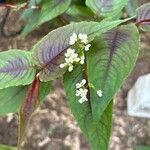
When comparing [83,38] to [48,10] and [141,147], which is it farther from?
[141,147]

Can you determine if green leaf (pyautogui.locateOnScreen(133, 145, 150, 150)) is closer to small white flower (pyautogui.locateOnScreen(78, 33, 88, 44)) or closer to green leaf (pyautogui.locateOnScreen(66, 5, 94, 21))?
green leaf (pyautogui.locateOnScreen(66, 5, 94, 21))

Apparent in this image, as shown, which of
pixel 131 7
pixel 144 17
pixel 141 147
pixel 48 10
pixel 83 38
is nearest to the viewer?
pixel 83 38

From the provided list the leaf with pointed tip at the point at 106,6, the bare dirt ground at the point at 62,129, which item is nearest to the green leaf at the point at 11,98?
the leaf with pointed tip at the point at 106,6

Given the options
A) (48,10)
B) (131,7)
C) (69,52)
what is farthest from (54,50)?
(131,7)

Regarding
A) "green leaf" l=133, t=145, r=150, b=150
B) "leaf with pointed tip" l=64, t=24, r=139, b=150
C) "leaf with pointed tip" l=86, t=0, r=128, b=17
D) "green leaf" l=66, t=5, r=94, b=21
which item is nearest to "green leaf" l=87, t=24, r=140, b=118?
"leaf with pointed tip" l=64, t=24, r=139, b=150

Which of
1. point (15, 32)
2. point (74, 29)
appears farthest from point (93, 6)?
point (15, 32)

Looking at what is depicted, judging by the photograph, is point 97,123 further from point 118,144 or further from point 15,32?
point 15,32
